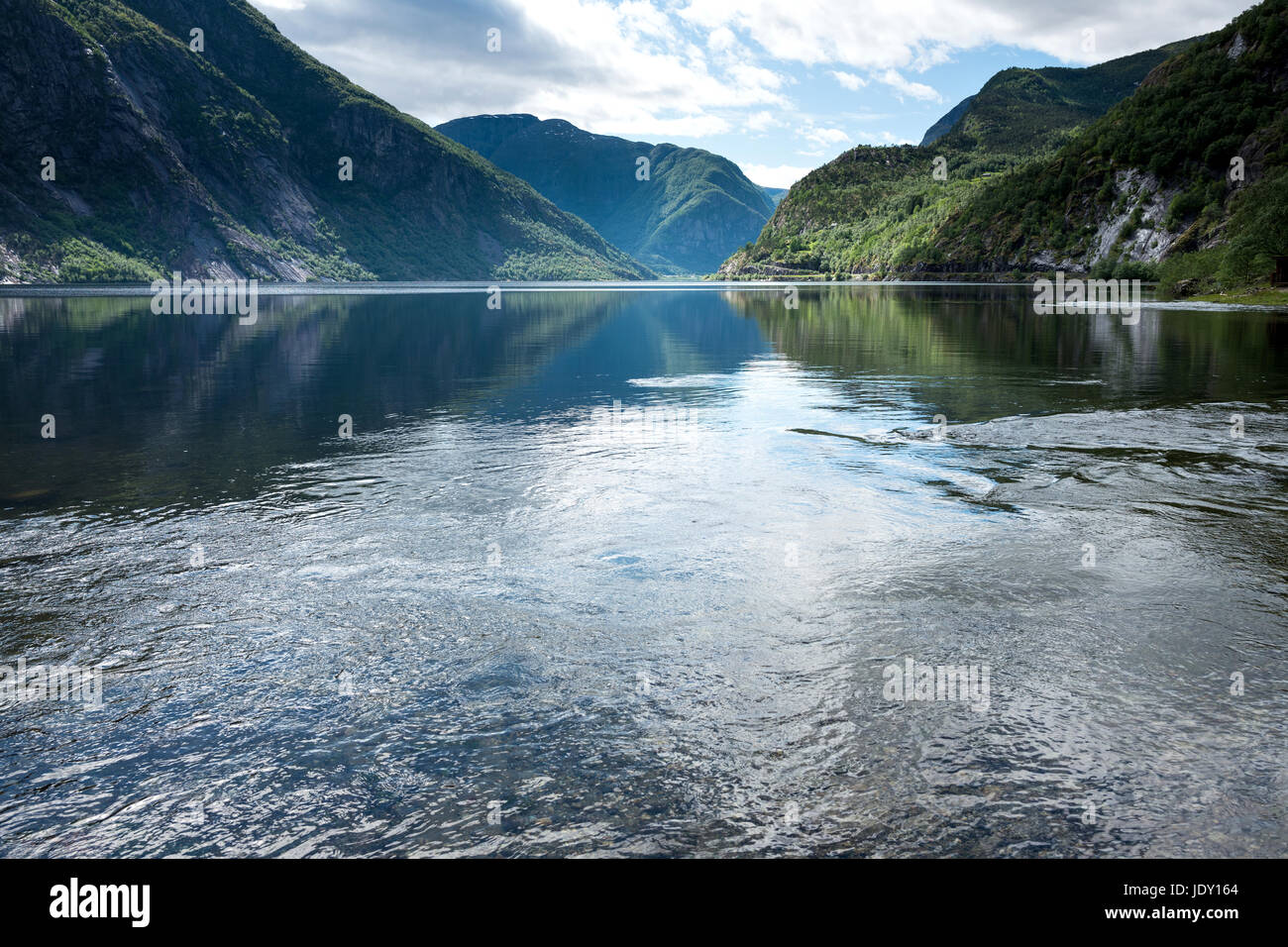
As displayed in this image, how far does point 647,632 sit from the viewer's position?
29.1ft

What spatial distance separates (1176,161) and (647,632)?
193 meters

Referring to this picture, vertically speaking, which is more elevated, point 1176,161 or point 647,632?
point 1176,161

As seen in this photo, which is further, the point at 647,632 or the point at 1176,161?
the point at 1176,161

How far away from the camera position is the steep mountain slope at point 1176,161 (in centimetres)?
14475

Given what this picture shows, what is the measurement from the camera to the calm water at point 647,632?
19.2 ft

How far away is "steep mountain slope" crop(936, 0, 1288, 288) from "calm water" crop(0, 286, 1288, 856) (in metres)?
134

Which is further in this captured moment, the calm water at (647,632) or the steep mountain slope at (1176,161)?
the steep mountain slope at (1176,161)

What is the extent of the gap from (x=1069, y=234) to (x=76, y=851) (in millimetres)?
207173

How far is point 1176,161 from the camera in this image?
16325 centimetres

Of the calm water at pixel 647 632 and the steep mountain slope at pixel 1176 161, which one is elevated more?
the steep mountain slope at pixel 1176 161

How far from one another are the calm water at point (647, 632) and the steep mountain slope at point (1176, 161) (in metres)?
134

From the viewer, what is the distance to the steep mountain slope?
475ft
